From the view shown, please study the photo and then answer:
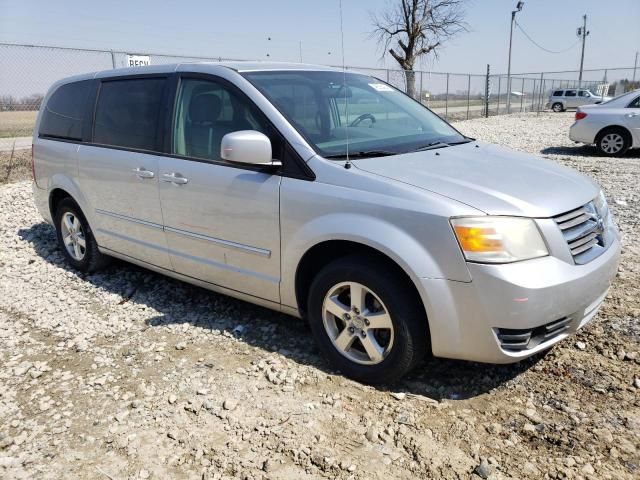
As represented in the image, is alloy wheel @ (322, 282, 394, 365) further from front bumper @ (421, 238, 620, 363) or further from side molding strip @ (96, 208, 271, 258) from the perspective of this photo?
side molding strip @ (96, 208, 271, 258)

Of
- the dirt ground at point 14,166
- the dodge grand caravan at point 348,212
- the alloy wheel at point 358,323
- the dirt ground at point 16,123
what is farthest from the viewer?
the dirt ground at point 16,123

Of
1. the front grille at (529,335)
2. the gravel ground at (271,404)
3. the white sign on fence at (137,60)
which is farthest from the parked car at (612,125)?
the front grille at (529,335)

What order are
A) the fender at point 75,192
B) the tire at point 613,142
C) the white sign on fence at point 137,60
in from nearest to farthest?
the fender at point 75,192 → the tire at point 613,142 → the white sign on fence at point 137,60

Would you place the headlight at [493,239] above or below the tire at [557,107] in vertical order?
above

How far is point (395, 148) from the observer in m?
3.38

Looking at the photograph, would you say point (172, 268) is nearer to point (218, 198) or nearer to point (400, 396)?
point (218, 198)

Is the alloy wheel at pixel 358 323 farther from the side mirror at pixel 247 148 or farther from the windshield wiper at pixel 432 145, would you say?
the windshield wiper at pixel 432 145

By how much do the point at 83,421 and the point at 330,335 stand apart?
1416mm

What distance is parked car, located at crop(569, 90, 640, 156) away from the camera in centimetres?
1096

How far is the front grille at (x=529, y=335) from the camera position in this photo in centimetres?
265

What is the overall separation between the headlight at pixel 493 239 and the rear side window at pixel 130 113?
2.39 meters

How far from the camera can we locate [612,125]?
1113 centimetres

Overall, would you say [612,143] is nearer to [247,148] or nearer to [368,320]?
[368,320]

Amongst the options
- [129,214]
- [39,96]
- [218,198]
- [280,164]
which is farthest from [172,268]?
[39,96]
